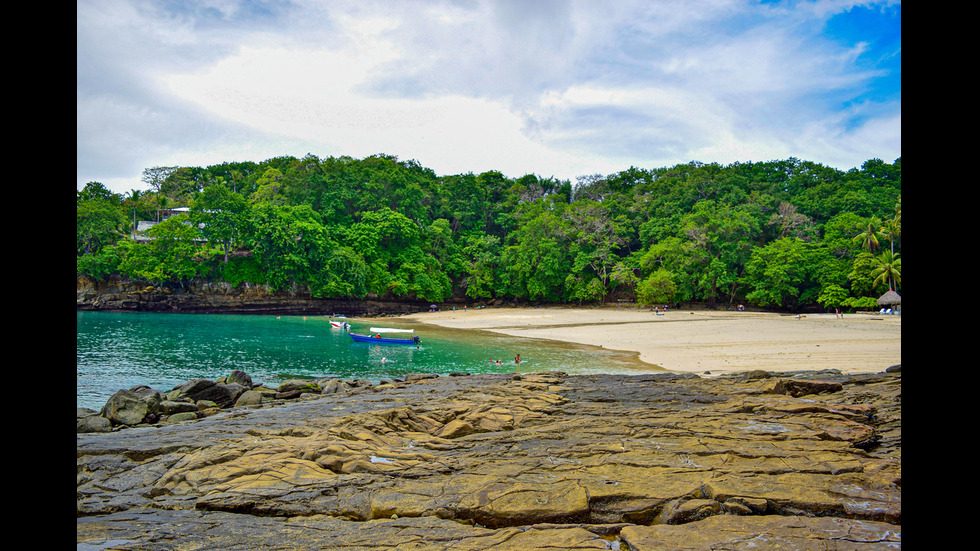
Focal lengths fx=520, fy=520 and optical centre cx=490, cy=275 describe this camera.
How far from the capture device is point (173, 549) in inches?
163

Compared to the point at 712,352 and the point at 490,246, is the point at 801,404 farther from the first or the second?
the point at 490,246

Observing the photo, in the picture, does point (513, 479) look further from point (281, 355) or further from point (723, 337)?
point (723, 337)

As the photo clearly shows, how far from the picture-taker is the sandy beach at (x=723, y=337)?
709 inches

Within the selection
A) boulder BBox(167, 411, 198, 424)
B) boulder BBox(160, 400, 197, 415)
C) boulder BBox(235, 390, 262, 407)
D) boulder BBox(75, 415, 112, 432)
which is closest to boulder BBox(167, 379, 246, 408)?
boulder BBox(235, 390, 262, 407)

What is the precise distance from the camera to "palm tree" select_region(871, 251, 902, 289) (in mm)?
36094

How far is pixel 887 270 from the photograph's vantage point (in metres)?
36.1

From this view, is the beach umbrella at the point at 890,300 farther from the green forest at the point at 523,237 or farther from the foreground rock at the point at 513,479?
the foreground rock at the point at 513,479

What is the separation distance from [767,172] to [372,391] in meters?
53.9

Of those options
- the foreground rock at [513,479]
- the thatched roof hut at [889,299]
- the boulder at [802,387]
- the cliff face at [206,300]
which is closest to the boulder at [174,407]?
the foreground rock at [513,479]

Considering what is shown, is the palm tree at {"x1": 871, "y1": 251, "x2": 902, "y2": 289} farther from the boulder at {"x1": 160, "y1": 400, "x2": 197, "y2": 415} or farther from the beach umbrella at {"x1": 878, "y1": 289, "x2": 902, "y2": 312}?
the boulder at {"x1": 160, "y1": 400, "x2": 197, "y2": 415}

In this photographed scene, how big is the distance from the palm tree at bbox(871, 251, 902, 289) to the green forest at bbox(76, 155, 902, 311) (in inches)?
5.6

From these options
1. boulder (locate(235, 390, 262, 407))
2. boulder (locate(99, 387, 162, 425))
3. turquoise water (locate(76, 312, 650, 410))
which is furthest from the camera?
turquoise water (locate(76, 312, 650, 410))
